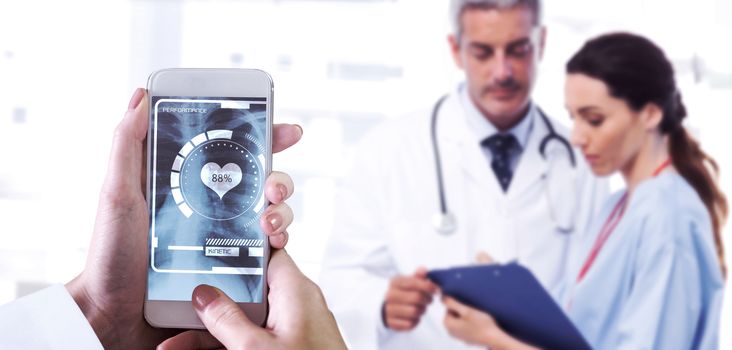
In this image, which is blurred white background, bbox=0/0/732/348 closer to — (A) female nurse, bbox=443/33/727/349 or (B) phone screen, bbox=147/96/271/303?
(A) female nurse, bbox=443/33/727/349

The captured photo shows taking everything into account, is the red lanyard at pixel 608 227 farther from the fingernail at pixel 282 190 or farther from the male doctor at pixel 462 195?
the fingernail at pixel 282 190

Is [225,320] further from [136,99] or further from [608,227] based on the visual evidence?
[608,227]

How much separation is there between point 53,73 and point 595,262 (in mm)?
1085

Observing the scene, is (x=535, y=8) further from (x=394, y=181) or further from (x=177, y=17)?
(x=177, y=17)

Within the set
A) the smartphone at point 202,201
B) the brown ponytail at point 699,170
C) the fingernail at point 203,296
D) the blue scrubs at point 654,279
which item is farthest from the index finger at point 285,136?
the brown ponytail at point 699,170

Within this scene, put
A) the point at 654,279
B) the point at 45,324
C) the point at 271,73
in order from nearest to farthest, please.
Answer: the point at 45,324 < the point at 654,279 < the point at 271,73

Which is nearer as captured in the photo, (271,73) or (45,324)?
(45,324)

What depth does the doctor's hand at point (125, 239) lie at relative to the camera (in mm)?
654

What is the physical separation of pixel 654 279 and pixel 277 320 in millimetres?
805

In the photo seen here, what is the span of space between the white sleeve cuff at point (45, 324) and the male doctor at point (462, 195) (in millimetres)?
712

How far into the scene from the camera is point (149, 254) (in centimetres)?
68

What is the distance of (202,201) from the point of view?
676 mm

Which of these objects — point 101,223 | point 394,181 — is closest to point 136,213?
point 101,223

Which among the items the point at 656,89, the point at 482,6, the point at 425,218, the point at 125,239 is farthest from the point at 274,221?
the point at 656,89
